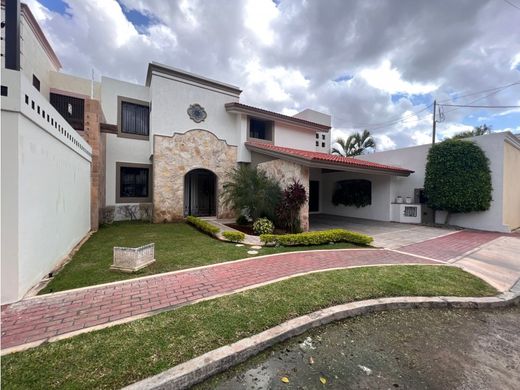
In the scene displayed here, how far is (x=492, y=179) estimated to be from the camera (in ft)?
38.3

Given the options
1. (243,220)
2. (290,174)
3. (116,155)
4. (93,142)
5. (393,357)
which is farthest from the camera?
(116,155)

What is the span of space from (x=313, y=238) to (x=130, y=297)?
5759 mm

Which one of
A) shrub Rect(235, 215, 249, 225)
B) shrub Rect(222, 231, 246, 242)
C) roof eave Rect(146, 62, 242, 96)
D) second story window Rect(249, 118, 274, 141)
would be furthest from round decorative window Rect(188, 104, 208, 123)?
shrub Rect(222, 231, 246, 242)

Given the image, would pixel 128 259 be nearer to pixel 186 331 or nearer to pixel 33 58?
pixel 186 331

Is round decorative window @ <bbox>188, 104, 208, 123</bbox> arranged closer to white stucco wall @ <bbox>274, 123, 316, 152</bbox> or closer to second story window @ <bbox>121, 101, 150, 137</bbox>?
second story window @ <bbox>121, 101, 150, 137</bbox>

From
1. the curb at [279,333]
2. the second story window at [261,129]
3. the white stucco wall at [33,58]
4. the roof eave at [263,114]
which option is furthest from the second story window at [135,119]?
the curb at [279,333]

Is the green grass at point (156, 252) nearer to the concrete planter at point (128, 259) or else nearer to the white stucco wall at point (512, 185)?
the concrete planter at point (128, 259)

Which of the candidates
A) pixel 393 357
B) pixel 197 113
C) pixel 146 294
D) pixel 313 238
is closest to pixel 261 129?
pixel 197 113

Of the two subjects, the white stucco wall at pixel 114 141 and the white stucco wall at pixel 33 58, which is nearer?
the white stucco wall at pixel 33 58

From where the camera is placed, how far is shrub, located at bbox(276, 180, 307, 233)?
363 inches

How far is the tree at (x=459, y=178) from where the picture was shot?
456 inches

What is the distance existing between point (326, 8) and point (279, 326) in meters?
10.9

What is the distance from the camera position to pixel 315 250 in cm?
714

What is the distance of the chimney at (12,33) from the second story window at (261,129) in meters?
11.4
